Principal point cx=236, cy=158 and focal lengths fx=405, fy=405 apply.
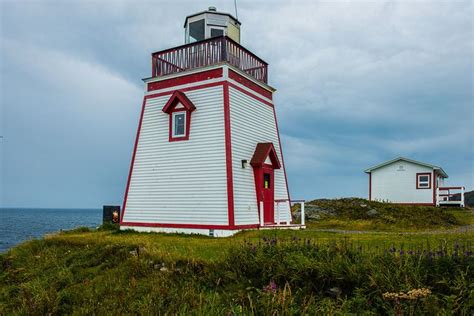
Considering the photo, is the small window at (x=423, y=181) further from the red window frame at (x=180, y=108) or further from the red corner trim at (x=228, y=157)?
the red window frame at (x=180, y=108)

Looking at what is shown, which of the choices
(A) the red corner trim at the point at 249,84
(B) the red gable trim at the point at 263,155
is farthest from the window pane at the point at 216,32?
(B) the red gable trim at the point at 263,155

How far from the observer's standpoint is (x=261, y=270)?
741 cm

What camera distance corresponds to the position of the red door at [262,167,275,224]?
1725cm

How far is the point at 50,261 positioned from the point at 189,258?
579 centimetres

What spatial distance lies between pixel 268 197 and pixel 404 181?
75.1ft

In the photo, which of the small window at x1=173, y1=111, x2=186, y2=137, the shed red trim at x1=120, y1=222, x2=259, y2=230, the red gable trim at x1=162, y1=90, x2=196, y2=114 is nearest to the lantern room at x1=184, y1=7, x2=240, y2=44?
the red gable trim at x1=162, y1=90, x2=196, y2=114

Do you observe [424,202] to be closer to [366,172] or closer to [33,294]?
[366,172]

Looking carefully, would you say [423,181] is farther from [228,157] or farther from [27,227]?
[27,227]

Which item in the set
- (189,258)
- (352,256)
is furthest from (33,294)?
(352,256)

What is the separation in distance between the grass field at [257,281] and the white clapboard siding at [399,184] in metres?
29.2

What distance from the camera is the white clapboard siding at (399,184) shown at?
115 ft

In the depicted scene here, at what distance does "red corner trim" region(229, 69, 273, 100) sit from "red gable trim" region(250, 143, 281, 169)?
261cm

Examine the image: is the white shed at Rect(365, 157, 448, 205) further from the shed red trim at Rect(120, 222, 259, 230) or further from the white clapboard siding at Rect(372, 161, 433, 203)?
the shed red trim at Rect(120, 222, 259, 230)

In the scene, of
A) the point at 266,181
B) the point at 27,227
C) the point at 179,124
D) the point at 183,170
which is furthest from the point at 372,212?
the point at 27,227
